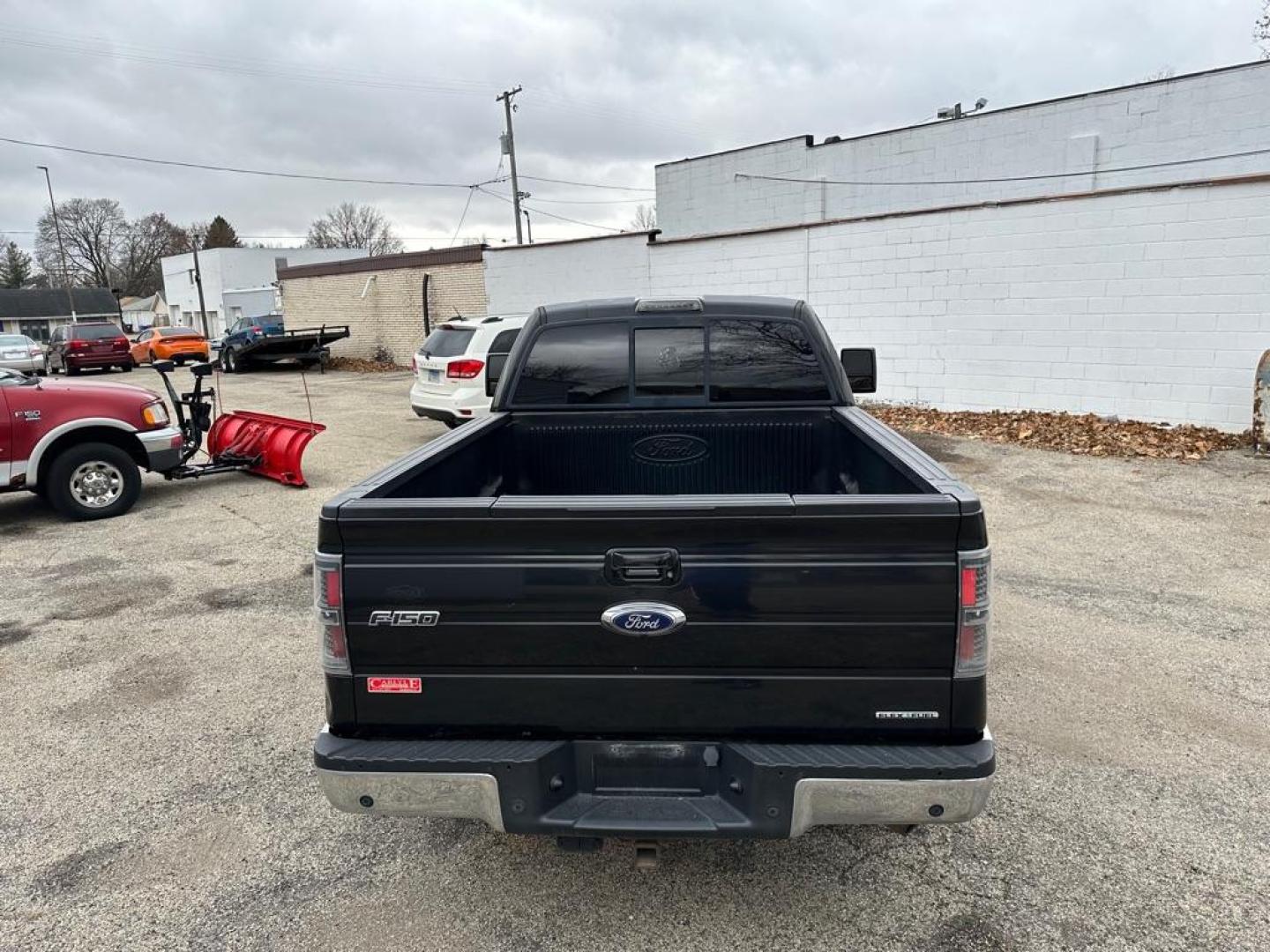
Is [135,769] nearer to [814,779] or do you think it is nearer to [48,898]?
[48,898]

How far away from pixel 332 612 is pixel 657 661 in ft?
3.00

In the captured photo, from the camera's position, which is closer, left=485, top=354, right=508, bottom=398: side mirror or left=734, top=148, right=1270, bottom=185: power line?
left=485, top=354, right=508, bottom=398: side mirror

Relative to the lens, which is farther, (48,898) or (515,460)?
(515,460)

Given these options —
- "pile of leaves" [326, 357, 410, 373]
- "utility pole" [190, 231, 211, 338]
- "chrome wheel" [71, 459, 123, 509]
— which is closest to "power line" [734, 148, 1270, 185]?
"pile of leaves" [326, 357, 410, 373]

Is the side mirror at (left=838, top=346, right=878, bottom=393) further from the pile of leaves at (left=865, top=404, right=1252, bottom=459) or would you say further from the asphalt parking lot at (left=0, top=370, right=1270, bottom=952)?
the pile of leaves at (left=865, top=404, right=1252, bottom=459)

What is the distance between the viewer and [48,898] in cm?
280

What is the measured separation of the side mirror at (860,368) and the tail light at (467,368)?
6.35 m

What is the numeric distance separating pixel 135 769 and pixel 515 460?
2135mm

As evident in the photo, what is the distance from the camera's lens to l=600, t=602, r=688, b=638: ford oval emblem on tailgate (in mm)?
2211

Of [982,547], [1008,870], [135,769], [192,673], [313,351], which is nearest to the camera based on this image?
[982,547]

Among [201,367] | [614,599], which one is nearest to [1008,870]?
[614,599]

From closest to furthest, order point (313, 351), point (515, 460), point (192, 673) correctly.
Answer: point (515, 460) → point (192, 673) → point (313, 351)

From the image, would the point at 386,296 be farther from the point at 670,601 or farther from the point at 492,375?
the point at 670,601

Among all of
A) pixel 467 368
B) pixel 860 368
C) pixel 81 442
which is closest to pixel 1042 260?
pixel 860 368
